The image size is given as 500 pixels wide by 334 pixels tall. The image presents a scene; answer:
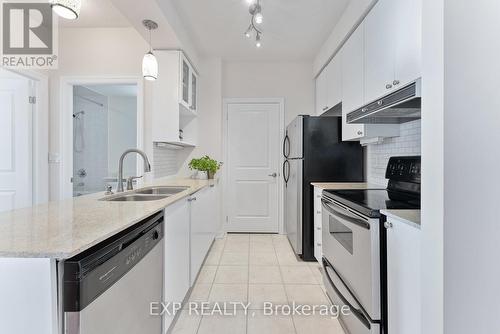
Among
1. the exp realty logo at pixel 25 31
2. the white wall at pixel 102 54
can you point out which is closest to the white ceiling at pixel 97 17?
the white wall at pixel 102 54

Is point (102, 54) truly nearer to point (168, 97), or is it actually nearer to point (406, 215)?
point (168, 97)

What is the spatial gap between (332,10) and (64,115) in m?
3.18

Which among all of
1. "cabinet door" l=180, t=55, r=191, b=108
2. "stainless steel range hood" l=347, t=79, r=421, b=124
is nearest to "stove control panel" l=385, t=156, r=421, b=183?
"stainless steel range hood" l=347, t=79, r=421, b=124

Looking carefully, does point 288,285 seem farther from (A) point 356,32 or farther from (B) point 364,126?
(A) point 356,32

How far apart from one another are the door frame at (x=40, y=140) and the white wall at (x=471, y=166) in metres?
3.56

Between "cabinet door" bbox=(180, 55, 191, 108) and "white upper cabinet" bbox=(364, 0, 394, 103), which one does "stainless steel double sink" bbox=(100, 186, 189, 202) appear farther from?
"white upper cabinet" bbox=(364, 0, 394, 103)

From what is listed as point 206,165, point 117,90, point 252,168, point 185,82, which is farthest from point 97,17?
point 252,168

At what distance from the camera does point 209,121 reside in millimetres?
3979

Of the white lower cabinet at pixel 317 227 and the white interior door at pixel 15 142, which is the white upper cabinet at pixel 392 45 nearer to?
the white lower cabinet at pixel 317 227

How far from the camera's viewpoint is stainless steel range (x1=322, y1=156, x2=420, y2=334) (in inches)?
54.0

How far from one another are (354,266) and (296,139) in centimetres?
185

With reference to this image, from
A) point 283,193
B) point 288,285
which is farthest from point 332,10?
point 288,285

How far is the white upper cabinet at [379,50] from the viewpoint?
1.85 metres

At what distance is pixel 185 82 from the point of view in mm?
3225
